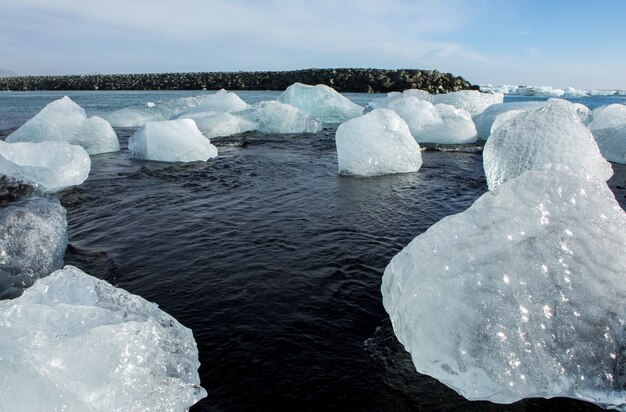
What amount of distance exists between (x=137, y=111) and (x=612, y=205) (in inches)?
696

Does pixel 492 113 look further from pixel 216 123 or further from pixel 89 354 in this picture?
pixel 89 354

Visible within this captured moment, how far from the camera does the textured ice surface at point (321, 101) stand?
1841 centimetres

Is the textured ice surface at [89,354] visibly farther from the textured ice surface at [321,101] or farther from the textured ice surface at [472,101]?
the textured ice surface at [472,101]

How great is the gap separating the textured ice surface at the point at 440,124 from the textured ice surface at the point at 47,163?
9.30 metres

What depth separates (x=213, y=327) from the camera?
3084 mm

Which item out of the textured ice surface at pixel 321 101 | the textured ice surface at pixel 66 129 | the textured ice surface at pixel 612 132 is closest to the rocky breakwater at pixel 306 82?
the textured ice surface at pixel 321 101

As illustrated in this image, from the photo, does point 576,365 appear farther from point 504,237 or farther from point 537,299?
point 504,237

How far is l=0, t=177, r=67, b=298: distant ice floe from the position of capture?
12.0 feet

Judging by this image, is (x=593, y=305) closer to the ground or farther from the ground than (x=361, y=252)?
farther from the ground

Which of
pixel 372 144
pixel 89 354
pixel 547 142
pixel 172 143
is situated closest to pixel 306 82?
pixel 172 143

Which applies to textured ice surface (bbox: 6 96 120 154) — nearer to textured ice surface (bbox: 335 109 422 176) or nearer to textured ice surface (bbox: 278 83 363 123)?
textured ice surface (bbox: 335 109 422 176)

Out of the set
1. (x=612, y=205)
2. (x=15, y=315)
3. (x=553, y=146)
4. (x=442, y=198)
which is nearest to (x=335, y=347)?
(x=15, y=315)

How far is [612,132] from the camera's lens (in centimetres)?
995

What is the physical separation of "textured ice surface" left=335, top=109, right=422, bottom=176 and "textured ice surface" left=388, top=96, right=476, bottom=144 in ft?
15.4
